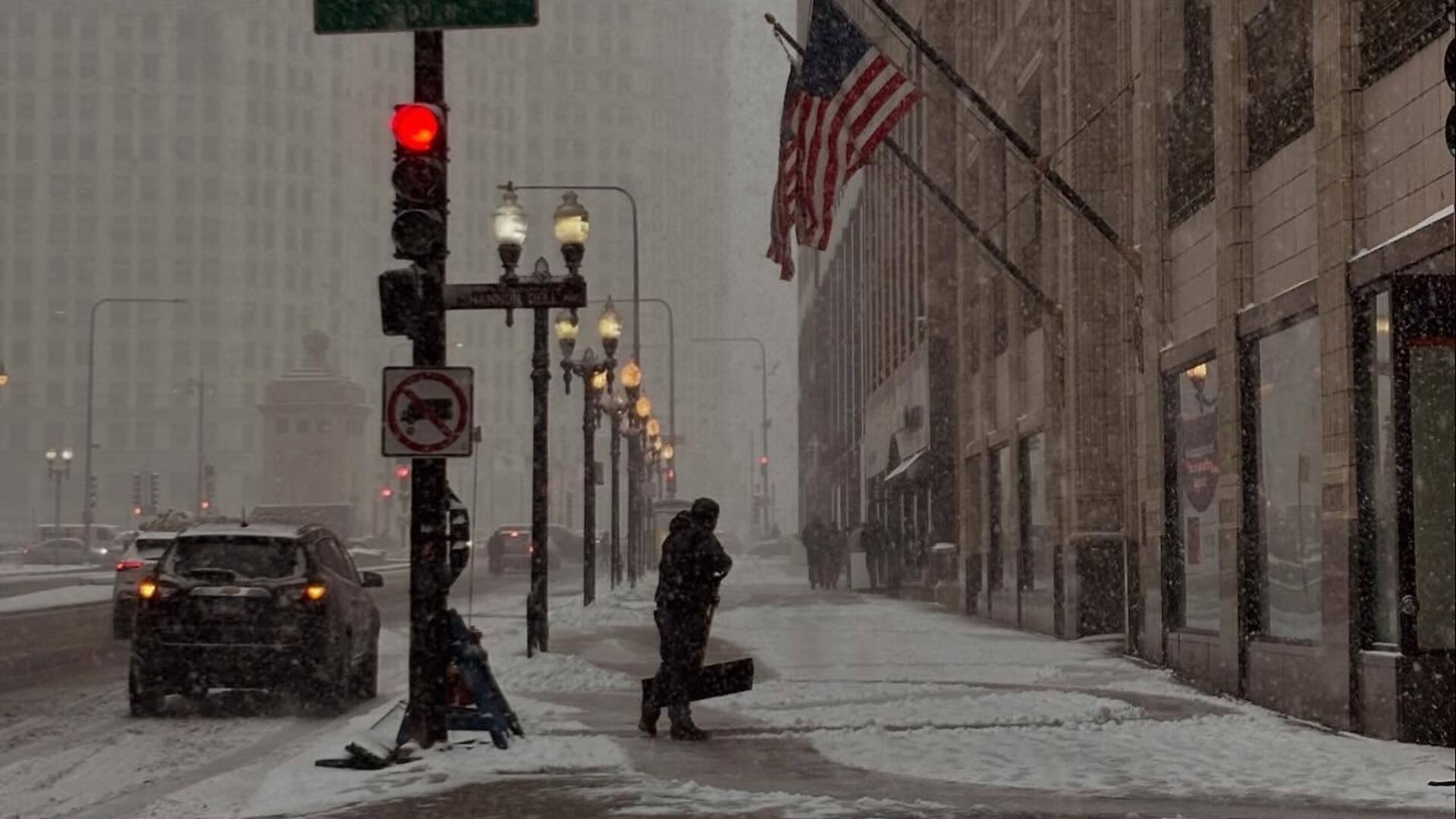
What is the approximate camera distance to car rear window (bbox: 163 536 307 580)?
1753cm

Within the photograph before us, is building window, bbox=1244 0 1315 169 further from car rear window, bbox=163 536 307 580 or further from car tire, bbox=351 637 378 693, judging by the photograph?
car tire, bbox=351 637 378 693

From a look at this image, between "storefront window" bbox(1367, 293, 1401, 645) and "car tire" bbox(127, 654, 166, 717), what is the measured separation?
10.6 meters

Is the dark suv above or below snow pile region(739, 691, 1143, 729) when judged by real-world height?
above

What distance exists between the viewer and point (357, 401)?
362ft

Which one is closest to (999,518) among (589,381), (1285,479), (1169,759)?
(589,381)

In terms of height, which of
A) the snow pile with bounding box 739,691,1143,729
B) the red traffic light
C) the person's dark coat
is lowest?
the snow pile with bounding box 739,691,1143,729

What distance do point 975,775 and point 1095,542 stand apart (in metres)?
14.1

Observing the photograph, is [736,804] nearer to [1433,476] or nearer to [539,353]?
[1433,476]

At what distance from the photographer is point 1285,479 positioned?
17359mm

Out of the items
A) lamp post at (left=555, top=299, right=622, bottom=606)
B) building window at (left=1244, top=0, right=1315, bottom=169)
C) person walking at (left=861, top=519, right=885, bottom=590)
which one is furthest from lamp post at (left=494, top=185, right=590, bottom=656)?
person walking at (left=861, top=519, right=885, bottom=590)

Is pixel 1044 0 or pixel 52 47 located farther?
pixel 52 47

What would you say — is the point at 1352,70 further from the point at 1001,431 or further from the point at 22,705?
the point at 1001,431

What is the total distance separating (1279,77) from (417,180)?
9064mm

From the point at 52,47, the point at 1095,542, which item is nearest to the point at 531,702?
the point at 1095,542
